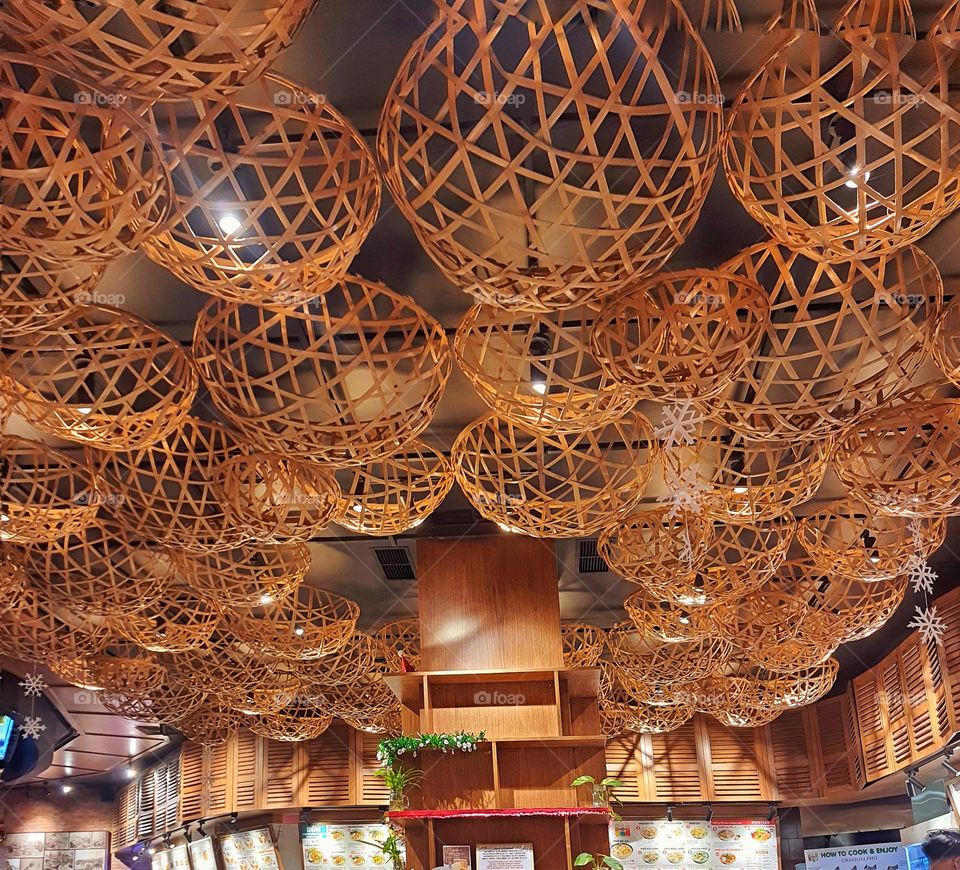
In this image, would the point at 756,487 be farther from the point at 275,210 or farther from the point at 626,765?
the point at 626,765

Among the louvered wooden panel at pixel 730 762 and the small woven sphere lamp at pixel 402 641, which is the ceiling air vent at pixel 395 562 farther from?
the louvered wooden panel at pixel 730 762

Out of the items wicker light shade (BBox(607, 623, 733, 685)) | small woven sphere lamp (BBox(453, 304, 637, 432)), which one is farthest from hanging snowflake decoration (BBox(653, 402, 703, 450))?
wicker light shade (BBox(607, 623, 733, 685))

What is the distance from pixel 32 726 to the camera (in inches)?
404

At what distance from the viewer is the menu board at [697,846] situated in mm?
10562

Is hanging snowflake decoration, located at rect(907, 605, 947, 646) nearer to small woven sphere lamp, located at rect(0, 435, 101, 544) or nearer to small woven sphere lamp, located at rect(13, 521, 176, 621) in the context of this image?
small woven sphere lamp, located at rect(13, 521, 176, 621)

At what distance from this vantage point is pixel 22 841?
551 inches

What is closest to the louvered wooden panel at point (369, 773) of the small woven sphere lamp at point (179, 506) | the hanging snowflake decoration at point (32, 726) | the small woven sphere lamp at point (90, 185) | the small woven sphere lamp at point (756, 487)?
the hanging snowflake decoration at point (32, 726)

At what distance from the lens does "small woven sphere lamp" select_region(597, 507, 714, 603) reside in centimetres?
481

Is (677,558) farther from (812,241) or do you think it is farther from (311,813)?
(311,813)

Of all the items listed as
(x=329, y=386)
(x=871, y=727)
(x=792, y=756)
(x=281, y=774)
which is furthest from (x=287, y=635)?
(x=792, y=756)

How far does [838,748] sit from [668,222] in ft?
28.9

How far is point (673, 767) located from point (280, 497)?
7.82m

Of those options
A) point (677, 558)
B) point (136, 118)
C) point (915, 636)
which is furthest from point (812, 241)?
point (915, 636)
